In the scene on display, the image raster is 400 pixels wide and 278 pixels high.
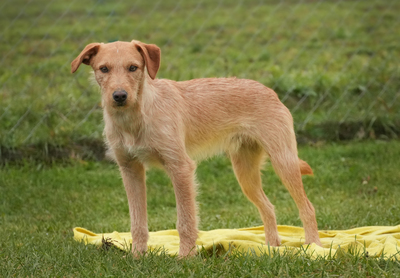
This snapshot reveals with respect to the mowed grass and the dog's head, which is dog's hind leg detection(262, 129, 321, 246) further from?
the dog's head

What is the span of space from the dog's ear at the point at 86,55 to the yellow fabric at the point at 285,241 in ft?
4.45

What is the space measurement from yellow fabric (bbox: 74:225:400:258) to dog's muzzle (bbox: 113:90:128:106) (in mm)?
1123

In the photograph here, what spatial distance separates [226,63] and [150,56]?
4.97 meters

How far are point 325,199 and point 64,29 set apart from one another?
7.00m

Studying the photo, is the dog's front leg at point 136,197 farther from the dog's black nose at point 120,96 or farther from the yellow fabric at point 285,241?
the dog's black nose at point 120,96

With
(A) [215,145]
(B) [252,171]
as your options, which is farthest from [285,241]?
(A) [215,145]

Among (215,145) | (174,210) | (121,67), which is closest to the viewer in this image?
(121,67)

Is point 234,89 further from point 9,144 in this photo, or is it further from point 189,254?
point 9,144

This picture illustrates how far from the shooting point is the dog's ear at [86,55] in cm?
372

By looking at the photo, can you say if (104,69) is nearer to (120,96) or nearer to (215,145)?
(120,96)

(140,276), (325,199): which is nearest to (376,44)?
(325,199)

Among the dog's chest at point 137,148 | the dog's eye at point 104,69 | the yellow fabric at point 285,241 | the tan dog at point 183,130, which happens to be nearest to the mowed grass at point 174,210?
the yellow fabric at point 285,241

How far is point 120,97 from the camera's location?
3510mm

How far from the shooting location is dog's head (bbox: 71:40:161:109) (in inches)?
139
